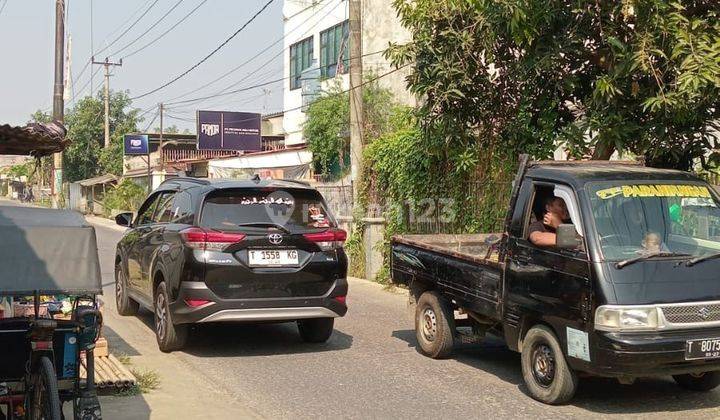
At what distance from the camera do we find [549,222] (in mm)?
7055

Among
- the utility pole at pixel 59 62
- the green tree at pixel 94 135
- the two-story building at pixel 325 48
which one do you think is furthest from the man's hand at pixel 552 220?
the green tree at pixel 94 135

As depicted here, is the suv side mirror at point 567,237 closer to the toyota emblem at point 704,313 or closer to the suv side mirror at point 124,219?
the toyota emblem at point 704,313

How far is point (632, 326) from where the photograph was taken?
5.88 m

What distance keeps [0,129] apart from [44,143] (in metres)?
0.43

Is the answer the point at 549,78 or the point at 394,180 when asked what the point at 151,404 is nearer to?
the point at 549,78

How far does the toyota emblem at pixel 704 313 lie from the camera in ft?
19.6

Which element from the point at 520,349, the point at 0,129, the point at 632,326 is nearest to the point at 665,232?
the point at 632,326

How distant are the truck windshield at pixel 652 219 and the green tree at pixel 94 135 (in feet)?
179

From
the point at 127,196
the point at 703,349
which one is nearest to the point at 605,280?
the point at 703,349

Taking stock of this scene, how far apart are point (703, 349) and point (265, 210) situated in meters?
4.48

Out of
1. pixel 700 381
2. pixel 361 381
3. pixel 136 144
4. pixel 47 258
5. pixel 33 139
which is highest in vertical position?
pixel 136 144

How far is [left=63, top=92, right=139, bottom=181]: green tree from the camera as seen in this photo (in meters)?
58.5

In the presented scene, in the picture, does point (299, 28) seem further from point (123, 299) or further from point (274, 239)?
point (274, 239)

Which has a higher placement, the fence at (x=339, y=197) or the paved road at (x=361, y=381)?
the fence at (x=339, y=197)
